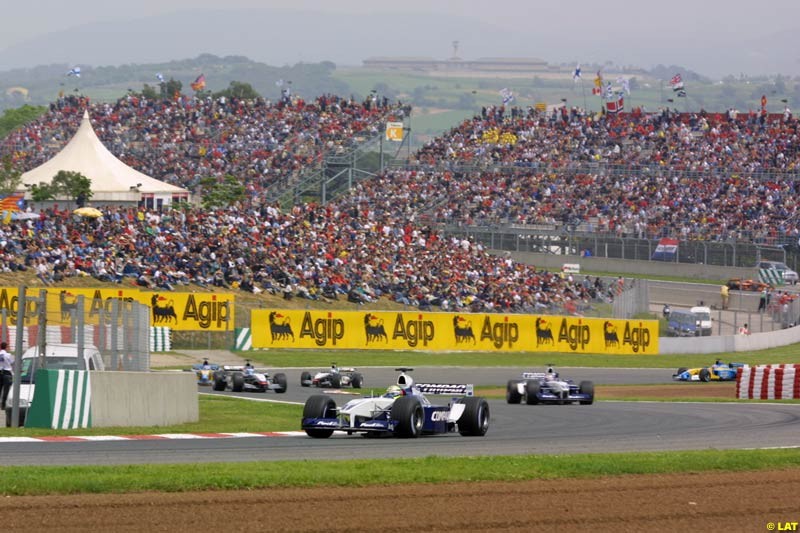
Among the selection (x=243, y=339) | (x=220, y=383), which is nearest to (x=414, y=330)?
(x=243, y=339)

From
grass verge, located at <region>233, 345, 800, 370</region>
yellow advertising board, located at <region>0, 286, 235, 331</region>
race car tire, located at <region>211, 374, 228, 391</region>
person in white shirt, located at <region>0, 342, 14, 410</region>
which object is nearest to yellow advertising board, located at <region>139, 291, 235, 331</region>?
yellow advertising board, located at <region>0, 286, 235, 331</region>

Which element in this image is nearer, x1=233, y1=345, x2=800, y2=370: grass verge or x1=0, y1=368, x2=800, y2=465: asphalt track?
x1=0, y1=368, x2=800, y2=465: asphalt track

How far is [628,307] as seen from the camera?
5134 centimetres

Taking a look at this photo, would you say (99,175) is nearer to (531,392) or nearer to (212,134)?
(212,134)

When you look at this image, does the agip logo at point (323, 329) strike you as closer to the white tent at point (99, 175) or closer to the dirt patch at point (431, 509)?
the white tent at point (99, 175)

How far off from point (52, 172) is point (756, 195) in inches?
1364

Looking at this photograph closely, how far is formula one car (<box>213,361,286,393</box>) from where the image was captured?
3212cm

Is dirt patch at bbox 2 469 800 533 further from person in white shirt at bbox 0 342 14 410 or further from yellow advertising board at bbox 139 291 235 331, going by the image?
yellow advertising board at bbox 139 291 235 331

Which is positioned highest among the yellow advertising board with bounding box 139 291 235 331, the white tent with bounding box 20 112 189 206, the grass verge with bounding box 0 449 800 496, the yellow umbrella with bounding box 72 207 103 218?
the white tent with bounding box 20 112 189 206

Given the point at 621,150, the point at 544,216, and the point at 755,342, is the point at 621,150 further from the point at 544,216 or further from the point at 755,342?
the point at 755,342

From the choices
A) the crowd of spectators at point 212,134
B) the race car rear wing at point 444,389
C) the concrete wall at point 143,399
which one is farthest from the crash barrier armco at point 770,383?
the crowd of spectators at point 212,134

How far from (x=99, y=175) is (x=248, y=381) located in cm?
2926

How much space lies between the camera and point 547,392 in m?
29.6

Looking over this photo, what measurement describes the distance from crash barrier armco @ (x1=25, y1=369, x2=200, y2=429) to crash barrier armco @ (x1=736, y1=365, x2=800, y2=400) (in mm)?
17233
